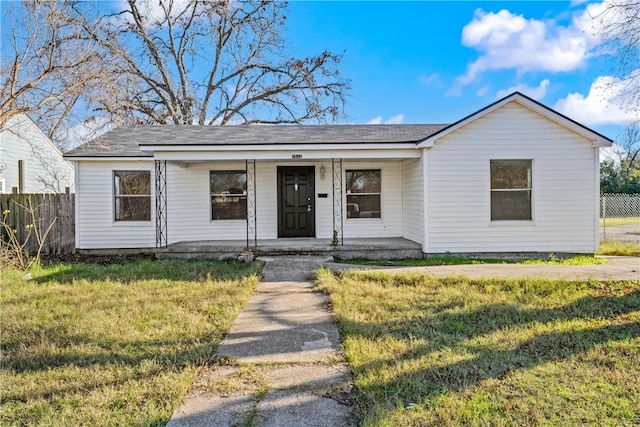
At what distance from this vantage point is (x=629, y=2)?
8617 mm

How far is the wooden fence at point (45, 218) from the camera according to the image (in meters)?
11.5

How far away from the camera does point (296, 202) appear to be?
39.8ft

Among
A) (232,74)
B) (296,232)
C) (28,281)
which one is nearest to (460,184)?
(296,232)

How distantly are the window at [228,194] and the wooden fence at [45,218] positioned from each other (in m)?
Answer: 4.15

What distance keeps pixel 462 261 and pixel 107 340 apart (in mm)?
7866

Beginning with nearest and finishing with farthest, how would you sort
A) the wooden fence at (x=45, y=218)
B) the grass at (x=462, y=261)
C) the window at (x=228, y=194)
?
the grass at (x=462, y=261)
the wooden fence at (x=45, y=218)
the window at (x=228, y=194)

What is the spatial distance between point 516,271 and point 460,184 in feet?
9.21

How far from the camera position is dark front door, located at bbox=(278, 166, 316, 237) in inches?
477

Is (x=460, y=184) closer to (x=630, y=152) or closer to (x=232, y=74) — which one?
(x=232, y=74)

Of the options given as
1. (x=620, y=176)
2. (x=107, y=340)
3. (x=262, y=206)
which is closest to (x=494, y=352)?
(x=107, y=340)

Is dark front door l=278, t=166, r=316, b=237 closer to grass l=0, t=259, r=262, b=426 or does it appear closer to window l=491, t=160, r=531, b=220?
grass l=0, t=259, r=262, b=426

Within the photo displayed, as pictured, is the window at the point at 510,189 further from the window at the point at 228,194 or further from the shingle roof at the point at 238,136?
the window at the point at 228,194

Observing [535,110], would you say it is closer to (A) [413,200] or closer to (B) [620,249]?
(A) [413,200]

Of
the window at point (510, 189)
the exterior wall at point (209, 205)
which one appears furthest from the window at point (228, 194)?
the window at point (510, 189)
